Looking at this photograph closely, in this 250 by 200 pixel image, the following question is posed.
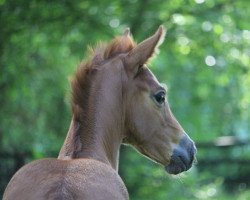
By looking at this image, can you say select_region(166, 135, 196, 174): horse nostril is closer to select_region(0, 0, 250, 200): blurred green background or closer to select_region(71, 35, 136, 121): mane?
select_region(71, 35, 136, 121): mane

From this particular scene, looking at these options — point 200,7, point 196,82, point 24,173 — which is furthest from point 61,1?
point 24,173

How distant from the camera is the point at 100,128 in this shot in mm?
5324

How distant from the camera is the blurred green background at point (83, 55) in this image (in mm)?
9773

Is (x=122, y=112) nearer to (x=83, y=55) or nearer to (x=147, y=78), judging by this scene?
(x=147, y=78)

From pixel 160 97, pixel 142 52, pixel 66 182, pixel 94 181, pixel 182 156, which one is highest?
pixel 66 182

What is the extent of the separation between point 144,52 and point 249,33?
5.19 m

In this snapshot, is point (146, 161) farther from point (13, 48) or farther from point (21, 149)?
point (13, 48)

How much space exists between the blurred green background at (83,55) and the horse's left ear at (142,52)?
3.94 m

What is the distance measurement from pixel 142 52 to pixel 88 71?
0.36m

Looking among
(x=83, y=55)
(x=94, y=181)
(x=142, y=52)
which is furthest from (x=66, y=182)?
(x=83, y=55)

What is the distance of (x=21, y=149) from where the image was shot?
11.0m

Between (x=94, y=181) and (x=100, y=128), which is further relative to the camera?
(x=100, y=128)

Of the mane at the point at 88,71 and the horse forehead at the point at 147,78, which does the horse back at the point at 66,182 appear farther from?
the horse forehead at the point at 147,78

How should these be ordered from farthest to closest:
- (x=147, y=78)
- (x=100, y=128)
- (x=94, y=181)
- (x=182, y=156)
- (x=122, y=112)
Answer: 1. (x=182, y=156)
2. (x=147, y=78)
3. (x=122, y=112)
4. (x=100, y=128)
5. (x=94, y=181)
